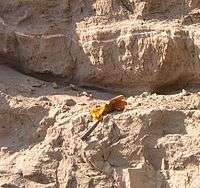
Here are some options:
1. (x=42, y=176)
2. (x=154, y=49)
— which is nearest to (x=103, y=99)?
(x=154, y=49)

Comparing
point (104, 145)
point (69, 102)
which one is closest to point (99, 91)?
point (69, 102)

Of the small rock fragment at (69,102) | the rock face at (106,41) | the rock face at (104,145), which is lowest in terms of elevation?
the rock face at (104,145)

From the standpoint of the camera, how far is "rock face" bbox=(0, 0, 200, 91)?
246 inches

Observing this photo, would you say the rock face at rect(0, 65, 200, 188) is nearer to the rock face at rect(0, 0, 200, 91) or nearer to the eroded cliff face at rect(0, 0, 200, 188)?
the eroded cliff face at rect(0, 0, 200, 188)

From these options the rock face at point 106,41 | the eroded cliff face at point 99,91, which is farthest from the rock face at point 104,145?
the rock face at point 106,41

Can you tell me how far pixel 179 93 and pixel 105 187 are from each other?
1526mm

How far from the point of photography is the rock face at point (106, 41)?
626cm

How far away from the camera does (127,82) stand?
255 inches

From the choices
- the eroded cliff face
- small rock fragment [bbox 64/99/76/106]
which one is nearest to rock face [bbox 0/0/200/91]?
the eroded cliff face

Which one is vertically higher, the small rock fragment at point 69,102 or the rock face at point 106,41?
the rock face at point 106,41

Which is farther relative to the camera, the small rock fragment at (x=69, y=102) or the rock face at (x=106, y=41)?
the rock face at (x=106, y=41)

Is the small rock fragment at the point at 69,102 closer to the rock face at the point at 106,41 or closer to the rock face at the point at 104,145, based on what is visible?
the rock face at the point at 104,145

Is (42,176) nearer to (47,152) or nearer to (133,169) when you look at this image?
(47,152)

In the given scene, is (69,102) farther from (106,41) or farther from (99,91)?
(106,41)
